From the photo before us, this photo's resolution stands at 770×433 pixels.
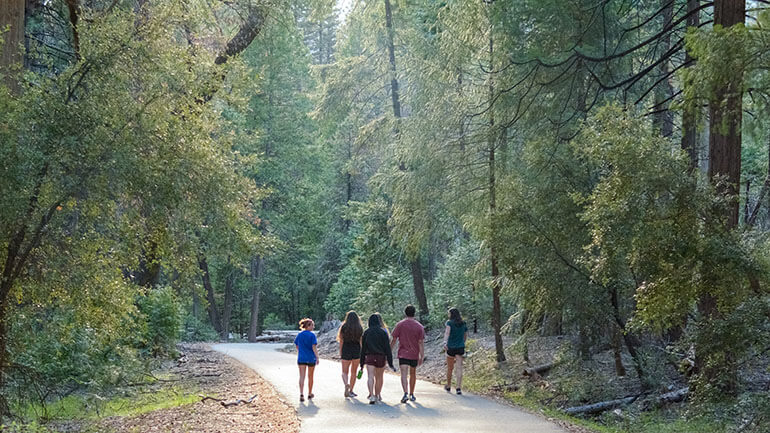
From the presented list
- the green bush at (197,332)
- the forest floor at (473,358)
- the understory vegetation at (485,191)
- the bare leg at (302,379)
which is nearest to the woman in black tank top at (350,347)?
the bare leg at (302,379)

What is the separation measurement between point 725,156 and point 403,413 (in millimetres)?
6450

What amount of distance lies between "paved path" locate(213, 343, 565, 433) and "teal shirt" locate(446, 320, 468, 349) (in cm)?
98

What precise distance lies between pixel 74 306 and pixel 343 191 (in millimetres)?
39356

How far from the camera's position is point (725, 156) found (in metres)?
11.0

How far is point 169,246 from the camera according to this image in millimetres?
9664

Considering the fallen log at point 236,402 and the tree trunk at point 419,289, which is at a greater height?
the tree trunk at point 419,289

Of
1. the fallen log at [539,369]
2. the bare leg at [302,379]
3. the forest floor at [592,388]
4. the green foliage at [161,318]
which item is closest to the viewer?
the forest floor at [592,388]

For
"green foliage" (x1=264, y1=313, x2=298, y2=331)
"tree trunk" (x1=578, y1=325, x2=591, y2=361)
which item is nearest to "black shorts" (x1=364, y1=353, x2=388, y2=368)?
"tree trunk" (x1=578, y1=325, x2=591, y2=361)

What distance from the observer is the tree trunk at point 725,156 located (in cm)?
874

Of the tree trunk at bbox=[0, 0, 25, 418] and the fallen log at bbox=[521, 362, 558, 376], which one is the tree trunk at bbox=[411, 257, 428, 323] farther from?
the tree trunk at bbox=[0, 0, 25, 418]

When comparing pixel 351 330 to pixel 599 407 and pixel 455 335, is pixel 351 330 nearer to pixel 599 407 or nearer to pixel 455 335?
pixel 455 335

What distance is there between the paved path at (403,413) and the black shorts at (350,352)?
75cm

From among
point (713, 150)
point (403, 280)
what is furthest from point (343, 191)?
point (713, 150)

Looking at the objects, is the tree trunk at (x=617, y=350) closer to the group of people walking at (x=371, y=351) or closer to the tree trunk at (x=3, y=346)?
the group of people walking at (x=371, y=351)
